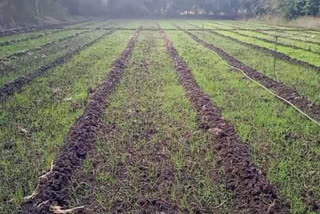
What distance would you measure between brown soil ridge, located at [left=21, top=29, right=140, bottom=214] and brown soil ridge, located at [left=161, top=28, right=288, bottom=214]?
7.85 ft

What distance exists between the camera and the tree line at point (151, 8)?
113 ft

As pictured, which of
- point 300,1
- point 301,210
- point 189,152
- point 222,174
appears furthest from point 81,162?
point 300,1

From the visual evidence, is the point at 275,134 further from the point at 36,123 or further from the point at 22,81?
the point at 22,81

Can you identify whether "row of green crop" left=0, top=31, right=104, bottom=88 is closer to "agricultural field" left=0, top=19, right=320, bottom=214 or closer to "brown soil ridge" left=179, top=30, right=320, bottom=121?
"agricultural field" left=0, top=19, right=320, bottom=214

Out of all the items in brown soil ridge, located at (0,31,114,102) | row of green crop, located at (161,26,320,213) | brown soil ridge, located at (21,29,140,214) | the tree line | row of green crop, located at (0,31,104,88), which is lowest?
row of green crop, located at (161,26,320,213)

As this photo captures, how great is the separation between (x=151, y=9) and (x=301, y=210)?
245ft

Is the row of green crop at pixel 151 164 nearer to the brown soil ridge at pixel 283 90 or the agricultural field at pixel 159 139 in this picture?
the agricultural field at pixel 159 139

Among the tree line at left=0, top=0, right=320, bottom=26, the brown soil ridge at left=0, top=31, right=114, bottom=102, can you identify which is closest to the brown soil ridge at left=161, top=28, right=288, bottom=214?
the brown soil ridge at left=0, top=31, right=114, bottom=102

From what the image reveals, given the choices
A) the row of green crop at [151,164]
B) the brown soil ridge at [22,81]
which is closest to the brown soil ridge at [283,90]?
the row of green crop at [151,164]

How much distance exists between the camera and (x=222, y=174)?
5.57 meters

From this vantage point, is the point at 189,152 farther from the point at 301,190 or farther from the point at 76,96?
the point at 76,96

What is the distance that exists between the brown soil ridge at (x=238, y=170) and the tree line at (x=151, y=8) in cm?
2739

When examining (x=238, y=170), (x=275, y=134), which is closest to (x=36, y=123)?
(x=238, y=170)

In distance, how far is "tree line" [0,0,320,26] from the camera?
1351 inches
